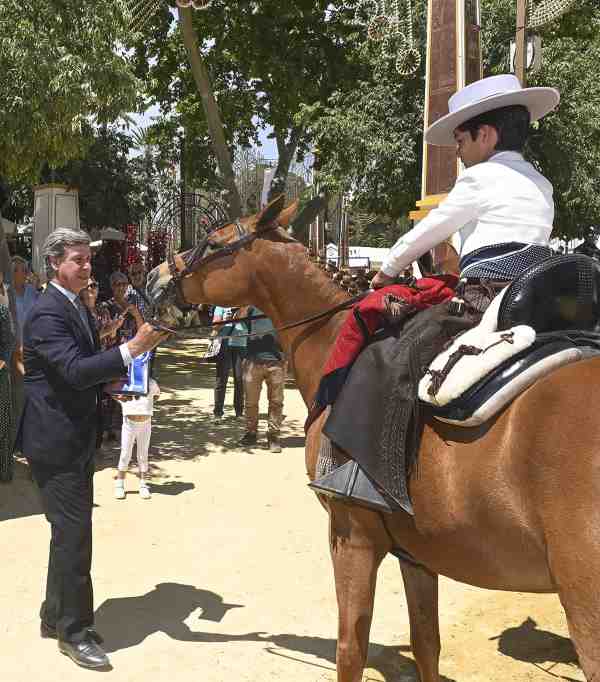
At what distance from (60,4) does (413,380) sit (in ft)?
25.6

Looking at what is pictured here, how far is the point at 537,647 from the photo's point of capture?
4.33 metres

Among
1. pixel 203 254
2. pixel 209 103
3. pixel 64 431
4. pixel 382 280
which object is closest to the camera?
pixel 382 280

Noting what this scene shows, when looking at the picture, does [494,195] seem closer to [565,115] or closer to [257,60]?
[565,115]

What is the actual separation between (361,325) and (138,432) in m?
4.85

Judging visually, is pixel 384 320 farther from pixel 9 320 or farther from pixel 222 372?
pixel 222 372

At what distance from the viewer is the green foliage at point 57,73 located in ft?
27.6

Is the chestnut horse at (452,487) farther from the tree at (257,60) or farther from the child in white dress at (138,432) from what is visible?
the tree at (257,60)

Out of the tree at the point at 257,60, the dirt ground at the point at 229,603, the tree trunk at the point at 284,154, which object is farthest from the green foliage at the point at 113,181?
the dirt ground at the point at 229,603

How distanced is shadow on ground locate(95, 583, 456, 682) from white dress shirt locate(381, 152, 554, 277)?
2.43 meters

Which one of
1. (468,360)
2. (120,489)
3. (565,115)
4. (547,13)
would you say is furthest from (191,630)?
(565,115)

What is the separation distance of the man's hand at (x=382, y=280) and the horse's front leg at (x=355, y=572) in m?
0.98

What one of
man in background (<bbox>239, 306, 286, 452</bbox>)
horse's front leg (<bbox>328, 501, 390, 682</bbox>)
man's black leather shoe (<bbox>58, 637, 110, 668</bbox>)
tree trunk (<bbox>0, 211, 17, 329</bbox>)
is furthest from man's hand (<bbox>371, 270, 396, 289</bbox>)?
man in background (<bbox>239, 306, 286, 452</bbox>)

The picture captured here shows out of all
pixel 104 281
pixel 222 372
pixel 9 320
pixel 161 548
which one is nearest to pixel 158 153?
pixel 104 281

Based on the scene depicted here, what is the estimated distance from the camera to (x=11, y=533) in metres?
6.15
